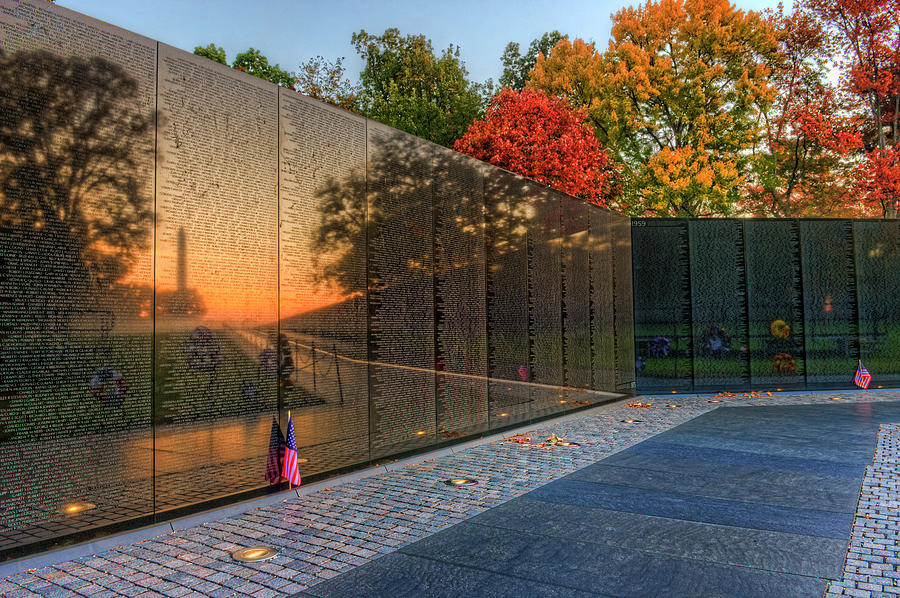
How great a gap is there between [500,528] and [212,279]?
3.47 metres

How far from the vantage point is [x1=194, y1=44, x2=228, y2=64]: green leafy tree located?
26141 millimetres

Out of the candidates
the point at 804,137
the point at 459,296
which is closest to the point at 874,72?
the point at 804,137

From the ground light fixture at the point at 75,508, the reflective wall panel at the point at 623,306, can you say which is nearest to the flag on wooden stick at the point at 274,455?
the ground light fixture at the point at 75,508

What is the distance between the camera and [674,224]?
1536 cm

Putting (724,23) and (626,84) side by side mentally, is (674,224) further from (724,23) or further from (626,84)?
(724,23)

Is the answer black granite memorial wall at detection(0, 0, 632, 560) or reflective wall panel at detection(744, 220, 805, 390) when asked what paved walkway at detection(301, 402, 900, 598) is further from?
reflective wall panel at detection(744, 220, 805, 390)

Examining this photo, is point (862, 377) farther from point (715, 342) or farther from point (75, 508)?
point (75, 508)

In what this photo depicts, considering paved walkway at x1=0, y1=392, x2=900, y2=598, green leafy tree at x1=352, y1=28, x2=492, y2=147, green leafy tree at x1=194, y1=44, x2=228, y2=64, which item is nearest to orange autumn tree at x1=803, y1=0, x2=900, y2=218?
green leafy tree at x1=352, y1=28, x2=492, y2=147

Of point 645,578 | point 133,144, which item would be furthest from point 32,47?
point 645,578

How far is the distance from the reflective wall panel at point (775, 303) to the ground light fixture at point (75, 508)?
14286 mm

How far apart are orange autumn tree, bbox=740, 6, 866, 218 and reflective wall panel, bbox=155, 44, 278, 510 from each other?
24453 millimetres

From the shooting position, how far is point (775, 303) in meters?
15.4

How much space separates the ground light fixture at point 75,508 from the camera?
15.8 ft

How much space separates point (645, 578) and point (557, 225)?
340 inches
